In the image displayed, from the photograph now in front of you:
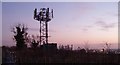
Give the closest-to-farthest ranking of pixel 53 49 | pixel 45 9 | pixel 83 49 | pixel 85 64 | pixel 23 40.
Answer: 1. pixel 85 64
2. pixel 83 49
3. pixel 53 49
4. pixel 45 9
5. pixel 23 40

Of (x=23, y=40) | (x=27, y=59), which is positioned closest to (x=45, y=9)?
(x=23, y=40)

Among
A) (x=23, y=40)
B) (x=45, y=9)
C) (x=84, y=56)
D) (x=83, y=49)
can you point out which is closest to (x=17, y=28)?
(x=23, y=40)

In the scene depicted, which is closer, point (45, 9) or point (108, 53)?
point (108, 53)

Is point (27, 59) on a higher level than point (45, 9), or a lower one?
lower

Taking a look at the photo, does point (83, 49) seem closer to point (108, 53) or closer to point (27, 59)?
point (108, 53)

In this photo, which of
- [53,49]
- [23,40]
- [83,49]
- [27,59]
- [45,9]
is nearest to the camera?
[27,59]

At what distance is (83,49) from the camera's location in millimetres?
26141

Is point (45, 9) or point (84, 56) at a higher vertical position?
point (45, 9)

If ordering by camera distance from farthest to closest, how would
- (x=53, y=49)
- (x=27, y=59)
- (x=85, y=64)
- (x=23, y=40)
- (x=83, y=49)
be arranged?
(x=23, y=40) < (x=53, y=49) < (x=83, y=49) < (x=27, y=59) < (x=85, y=64)

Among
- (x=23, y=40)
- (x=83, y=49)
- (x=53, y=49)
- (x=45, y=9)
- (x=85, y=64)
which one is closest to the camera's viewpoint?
(x=85, y=64)

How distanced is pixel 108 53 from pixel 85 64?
2890mm

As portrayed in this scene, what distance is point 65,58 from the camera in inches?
896

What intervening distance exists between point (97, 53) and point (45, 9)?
1321 centimetres

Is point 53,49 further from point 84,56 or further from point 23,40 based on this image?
point 23,40
